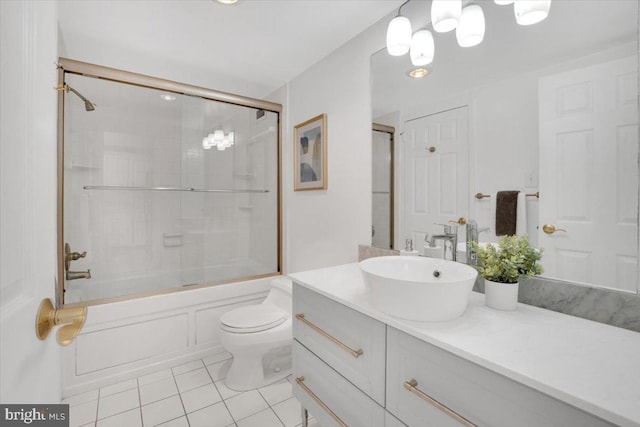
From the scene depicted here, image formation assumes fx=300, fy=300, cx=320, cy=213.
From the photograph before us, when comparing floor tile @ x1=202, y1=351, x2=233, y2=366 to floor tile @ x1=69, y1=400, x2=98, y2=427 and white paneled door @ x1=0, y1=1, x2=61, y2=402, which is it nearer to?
floor tile @ x1=69, y1=400, x2=98, y2=427

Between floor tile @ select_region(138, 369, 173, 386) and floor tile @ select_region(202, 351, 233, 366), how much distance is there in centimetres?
25

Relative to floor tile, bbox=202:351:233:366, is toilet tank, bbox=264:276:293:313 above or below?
above

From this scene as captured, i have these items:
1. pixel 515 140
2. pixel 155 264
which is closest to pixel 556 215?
pixel 515 140

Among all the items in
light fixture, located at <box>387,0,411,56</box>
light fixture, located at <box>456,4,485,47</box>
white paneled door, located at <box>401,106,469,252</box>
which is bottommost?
white paneled door, located at <box>401,106,469,252</box>

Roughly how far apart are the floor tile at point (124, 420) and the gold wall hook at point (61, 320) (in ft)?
4.94

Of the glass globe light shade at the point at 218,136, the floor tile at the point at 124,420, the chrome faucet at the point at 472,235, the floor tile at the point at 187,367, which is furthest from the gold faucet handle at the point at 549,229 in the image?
the glass globe light shade at the point at 218,136

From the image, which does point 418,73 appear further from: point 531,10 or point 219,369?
point 219,369

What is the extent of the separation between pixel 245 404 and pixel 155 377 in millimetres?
747

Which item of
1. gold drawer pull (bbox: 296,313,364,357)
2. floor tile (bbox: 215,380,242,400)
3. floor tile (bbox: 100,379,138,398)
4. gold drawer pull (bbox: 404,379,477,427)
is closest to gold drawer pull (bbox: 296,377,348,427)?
gold drawer pull (bbox: 296,313,364,357)

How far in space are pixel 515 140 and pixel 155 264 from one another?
8.47 ft

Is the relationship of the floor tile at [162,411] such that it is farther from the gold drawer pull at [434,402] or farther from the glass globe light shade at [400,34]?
the glass globe light shade at [400,34]

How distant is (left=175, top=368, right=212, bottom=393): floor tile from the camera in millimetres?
1949

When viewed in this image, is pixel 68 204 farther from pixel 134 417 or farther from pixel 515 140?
pixel 515 140

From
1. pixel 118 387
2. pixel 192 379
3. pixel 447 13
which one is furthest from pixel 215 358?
pixel 447 13
